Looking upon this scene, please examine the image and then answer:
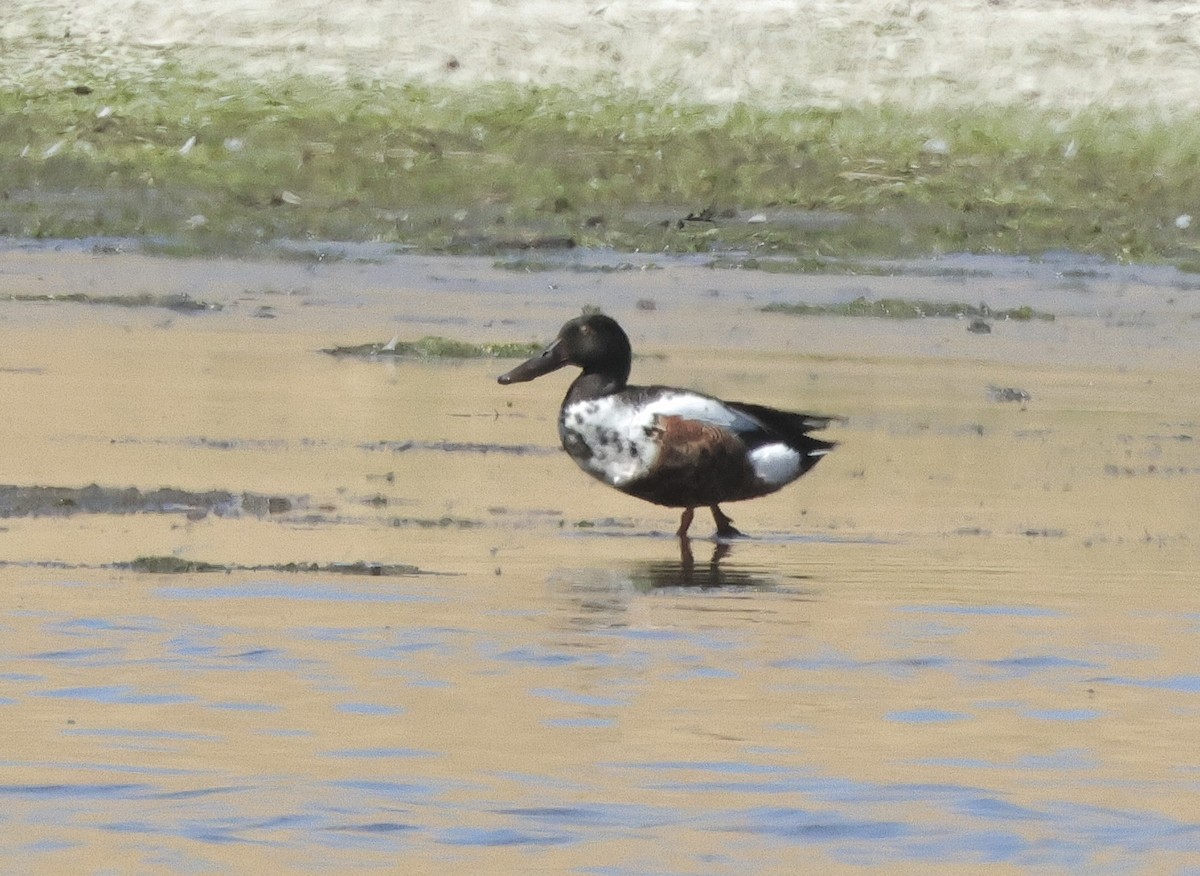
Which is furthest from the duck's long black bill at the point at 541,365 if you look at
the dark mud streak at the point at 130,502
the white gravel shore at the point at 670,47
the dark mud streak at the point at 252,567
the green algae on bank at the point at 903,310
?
the white gravel shore at the point at 670,47

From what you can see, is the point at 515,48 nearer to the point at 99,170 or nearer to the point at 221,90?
the point at 221,90

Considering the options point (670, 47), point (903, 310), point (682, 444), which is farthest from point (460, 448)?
point (670, 47)

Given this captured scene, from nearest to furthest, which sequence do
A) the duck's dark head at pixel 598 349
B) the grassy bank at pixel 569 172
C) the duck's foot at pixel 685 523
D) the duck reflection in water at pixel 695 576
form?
the duck reflection in water at pixel 695 576, the duck's foot at pixel 685 523, the duck's dark head at pixel 598 349, the grassy bank at pixel 569 172

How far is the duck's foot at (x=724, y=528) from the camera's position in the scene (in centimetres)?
994

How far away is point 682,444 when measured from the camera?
32.8 feet

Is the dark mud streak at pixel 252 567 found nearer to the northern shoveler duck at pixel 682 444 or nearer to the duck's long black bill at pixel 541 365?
the northern shoveler duck at pixel 682 444

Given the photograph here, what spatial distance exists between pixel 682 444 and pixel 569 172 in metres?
12.1

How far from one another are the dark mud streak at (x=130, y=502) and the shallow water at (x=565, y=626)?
0.07 ft

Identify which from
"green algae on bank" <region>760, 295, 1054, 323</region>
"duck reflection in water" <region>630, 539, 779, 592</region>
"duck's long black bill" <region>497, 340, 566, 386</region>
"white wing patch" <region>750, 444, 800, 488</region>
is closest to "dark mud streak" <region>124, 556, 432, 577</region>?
"duck reflection in water" <region>630, 539, 779, 592</region>

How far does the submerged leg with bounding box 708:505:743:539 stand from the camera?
9.95m

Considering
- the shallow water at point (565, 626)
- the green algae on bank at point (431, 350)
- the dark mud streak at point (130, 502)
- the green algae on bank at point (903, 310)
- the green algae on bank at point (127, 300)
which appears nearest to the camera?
the shallow water at point (565, 626)

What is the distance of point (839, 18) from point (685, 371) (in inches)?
467

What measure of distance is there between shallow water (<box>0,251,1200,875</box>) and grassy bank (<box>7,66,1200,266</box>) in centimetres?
540

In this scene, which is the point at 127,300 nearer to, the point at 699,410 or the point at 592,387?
the point at 592,387
